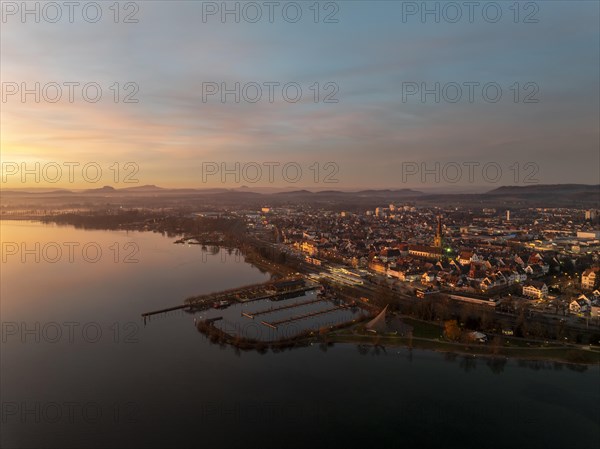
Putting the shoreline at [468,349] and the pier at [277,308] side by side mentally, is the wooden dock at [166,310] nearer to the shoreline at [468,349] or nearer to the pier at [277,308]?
the pier at [277,308]

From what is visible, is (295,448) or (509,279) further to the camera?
(509,279)

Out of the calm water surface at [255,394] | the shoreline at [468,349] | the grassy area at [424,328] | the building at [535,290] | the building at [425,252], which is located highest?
the building at [425,252]

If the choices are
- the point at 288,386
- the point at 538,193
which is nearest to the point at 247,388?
the point at 288,386

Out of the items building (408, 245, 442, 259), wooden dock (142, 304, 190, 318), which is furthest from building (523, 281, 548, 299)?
wooden dock (142, 304, 190, 318)

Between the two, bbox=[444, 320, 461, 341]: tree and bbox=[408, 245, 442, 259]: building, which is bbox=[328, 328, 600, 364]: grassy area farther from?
bbox=[408, 245, 442, 259]: building

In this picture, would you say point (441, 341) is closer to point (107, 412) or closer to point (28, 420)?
point (107, 412)

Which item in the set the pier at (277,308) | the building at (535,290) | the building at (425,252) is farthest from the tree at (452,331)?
the building at (425,252)

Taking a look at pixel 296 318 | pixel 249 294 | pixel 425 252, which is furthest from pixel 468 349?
pixel 425 252

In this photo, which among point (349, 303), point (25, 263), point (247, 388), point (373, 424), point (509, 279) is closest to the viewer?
point (373, 424)
